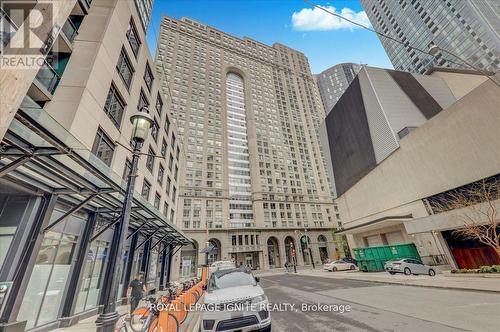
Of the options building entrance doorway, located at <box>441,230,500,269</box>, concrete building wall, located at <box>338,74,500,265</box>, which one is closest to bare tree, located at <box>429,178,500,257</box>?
concrete building wall, located at <box>338,74,500,265</box>

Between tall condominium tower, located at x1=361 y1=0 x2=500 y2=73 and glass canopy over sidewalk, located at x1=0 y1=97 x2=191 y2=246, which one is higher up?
tall condominium tower, located at x1=361 y1=0 x2=500 y2=73

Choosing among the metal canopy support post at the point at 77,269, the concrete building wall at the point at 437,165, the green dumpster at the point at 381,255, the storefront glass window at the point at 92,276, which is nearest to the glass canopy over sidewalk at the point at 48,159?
the metal canopy support post at the point at 77,269

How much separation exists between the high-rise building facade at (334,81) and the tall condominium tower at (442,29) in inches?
1297

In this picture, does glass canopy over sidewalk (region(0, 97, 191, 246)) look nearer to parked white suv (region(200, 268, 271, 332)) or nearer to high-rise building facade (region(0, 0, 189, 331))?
high-rise building facade (region(0, 0, 189, 331))

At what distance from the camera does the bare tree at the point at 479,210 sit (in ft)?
51.7

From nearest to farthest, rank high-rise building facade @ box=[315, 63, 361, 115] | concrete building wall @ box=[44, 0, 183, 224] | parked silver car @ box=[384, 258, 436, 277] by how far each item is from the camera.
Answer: concrete building wall @ box=[44, 0, 183, 224] → parked silver car @ box=[384, 258, 436, 277] → high-rise building facade @ box=[315, 63, 361, 115]

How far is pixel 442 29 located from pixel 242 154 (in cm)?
7700

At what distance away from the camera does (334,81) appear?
130 metres

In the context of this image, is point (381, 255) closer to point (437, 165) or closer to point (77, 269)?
point (437, 165)

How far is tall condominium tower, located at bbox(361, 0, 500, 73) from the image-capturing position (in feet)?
182

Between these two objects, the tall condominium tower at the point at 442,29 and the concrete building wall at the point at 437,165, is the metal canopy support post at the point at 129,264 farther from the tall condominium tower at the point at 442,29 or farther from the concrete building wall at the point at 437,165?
the tall condominium tower at the point at 442,29

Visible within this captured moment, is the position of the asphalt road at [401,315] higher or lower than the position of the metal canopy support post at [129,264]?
lower

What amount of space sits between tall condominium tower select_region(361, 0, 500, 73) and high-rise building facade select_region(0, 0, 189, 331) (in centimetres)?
4997

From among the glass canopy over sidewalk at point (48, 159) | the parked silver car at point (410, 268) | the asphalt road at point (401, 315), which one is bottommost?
the asphalt road at point (401, 315)
